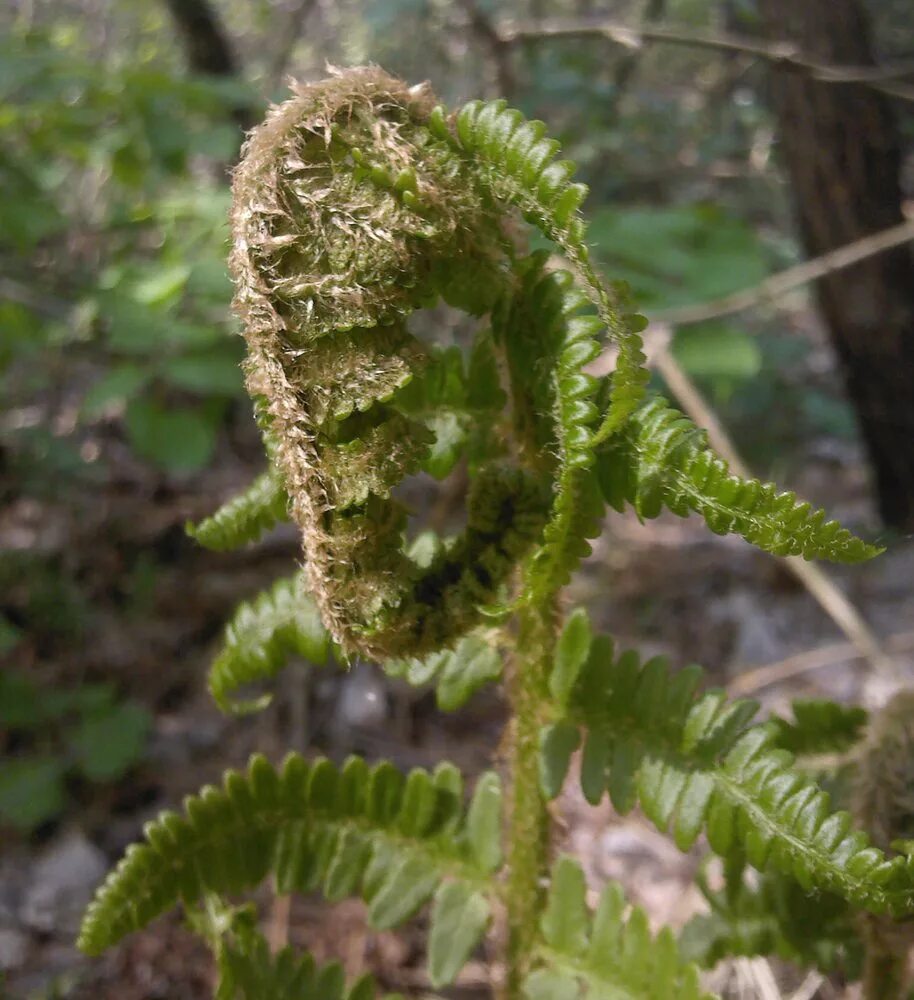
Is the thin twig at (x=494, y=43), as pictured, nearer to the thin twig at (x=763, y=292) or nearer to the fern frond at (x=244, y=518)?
the thin twig at (x=763, y=292)

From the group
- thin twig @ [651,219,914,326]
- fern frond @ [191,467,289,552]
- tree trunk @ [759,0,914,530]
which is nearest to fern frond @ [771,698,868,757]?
fern frond @ [191,467,289,552]

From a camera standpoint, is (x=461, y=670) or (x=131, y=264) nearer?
(x=461, y=670)

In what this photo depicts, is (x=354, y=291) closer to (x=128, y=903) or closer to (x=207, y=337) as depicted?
(x=128, y=903)

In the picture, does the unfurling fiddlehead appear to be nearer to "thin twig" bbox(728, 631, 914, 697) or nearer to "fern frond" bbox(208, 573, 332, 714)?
"fern frond" bbox(208, 573, 332, 714)

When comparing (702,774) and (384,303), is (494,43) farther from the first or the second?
(702,774)

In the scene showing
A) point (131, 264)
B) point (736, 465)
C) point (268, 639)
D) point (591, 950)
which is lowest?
point (591, 950)

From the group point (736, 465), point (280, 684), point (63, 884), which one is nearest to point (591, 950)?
point (736, 465)

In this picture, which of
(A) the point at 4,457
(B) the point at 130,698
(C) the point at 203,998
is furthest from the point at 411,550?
(A) the point at 4,457

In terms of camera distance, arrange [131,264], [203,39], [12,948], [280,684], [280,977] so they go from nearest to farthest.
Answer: [280,977] → [12,948] → [280,684] → [131,264] → [203,39]
